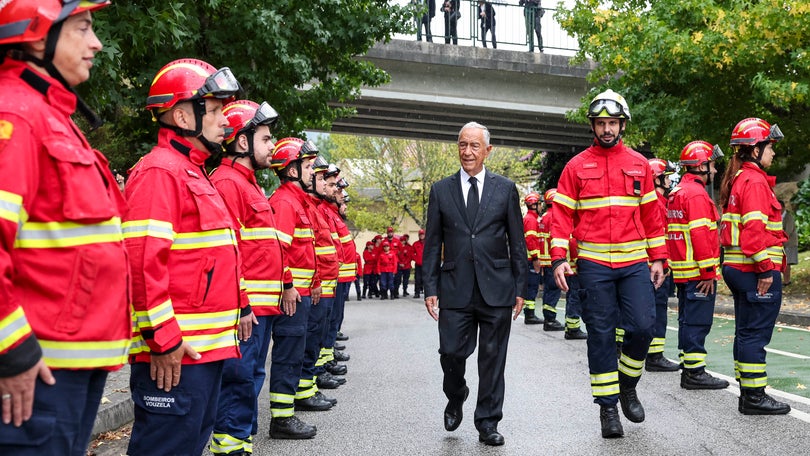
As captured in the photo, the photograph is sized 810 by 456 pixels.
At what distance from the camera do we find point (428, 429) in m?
7.01

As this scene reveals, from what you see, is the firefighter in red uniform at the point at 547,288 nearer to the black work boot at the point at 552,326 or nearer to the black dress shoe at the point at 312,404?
the black work boot at the point at 552,326

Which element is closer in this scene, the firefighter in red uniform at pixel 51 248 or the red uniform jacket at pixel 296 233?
the firefighter in red uniform at pixel 51 248

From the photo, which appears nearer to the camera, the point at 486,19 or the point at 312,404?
the point at 312,404

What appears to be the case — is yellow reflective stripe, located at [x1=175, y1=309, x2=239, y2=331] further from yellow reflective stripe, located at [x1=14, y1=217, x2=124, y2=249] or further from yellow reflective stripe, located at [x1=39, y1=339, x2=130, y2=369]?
yellow reflective stripe, located at [x1=14, y1=217, x2=124, y2=249]

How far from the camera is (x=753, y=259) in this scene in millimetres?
7340

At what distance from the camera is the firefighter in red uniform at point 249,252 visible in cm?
550

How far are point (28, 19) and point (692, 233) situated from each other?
24.3 ft

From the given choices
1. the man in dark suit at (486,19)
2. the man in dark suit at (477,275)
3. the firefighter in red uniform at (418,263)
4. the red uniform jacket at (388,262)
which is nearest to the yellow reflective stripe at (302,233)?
the man in dark suit at (477,275)

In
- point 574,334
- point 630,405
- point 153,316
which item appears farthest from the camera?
point 574,334

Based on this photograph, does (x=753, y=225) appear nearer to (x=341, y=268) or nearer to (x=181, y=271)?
(x=181, y=271)

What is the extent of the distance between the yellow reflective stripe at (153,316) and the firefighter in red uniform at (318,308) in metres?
4.05

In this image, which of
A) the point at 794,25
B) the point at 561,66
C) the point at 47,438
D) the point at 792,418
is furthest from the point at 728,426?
the point at 561,66

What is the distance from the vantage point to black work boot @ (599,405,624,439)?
6.45 meters

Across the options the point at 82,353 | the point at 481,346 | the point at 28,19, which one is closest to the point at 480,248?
the point at 481,346
